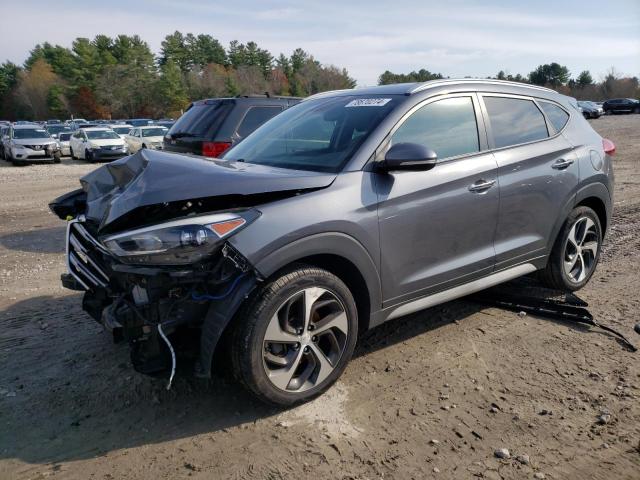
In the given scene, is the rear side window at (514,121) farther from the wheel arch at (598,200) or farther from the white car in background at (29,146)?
the white car in background at (29,146)

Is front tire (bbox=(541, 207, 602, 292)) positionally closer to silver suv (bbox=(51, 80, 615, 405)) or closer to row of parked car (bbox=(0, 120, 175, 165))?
silver suv (bbox=(51, 80, 615, 405))

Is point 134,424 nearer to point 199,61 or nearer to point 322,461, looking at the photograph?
point 322,461

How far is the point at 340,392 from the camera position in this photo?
3.29 m

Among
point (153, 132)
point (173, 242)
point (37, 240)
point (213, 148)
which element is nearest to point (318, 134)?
point (173, 242)

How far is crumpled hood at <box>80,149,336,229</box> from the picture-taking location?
9.30ft

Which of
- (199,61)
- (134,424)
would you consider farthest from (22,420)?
(199,61)

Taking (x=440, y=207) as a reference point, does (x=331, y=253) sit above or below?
below

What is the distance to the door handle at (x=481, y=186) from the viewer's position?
3.75 m

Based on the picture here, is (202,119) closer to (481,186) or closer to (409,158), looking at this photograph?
(481,186)

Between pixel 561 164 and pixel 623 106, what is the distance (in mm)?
57850

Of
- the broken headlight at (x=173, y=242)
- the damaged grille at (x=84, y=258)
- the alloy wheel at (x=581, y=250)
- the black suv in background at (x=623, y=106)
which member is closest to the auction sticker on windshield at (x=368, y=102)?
the broken headlight at (x=173, y=242)

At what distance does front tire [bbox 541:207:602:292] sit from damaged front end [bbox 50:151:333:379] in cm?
270

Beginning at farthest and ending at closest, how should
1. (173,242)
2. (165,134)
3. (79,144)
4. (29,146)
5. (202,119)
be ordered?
(79,144) < (29,146) < (165,134) < (202,119) < (173,242)

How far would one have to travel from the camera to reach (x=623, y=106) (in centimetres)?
5297
